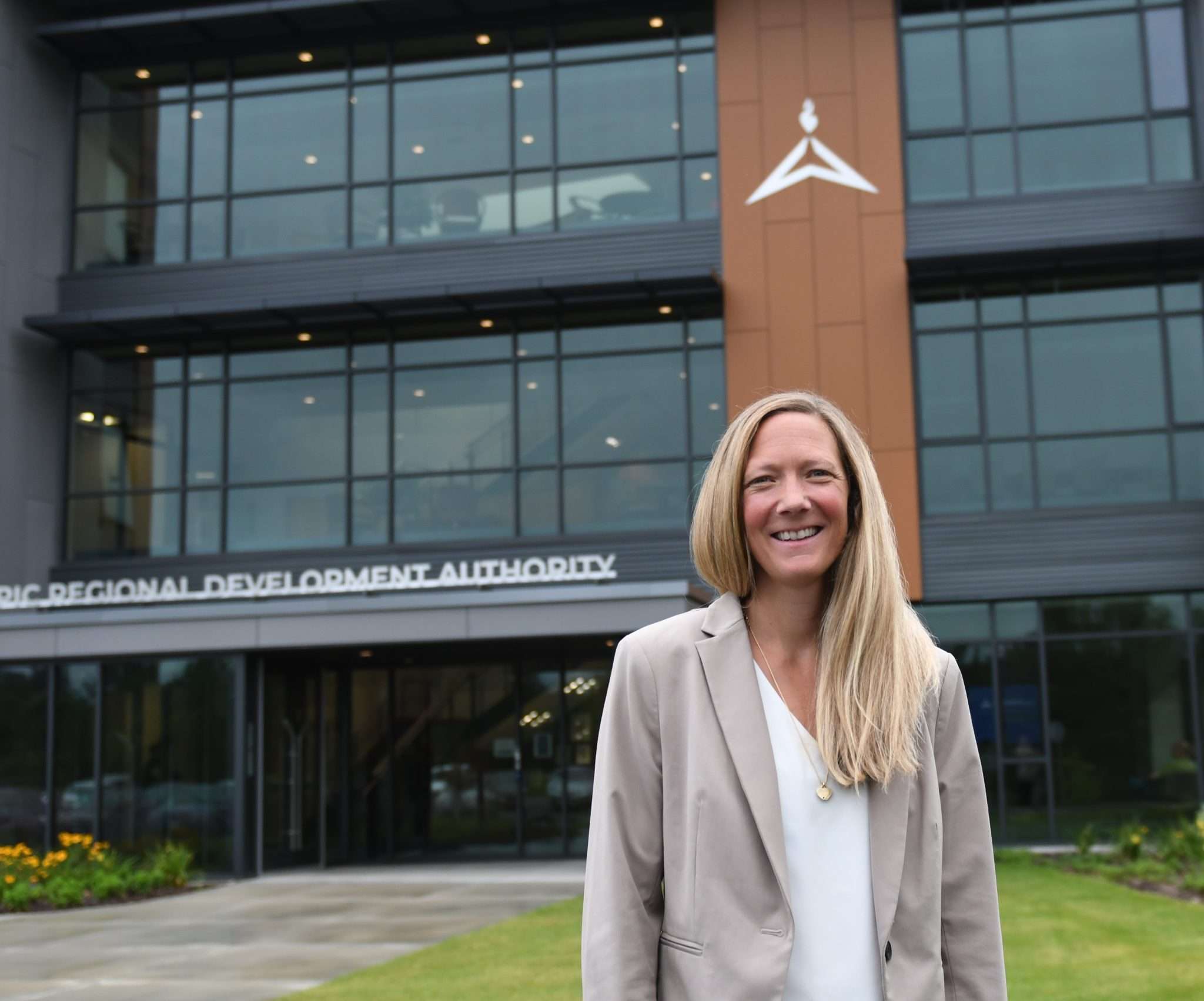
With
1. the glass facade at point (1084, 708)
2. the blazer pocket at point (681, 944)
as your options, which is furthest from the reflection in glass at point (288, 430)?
the blazer pocket at point (681, 944)

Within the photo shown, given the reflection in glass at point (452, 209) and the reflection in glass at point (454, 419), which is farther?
the reflection in glass at point (452, 209)

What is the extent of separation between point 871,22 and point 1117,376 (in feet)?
20.1

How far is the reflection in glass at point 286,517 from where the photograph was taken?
70.7 feet

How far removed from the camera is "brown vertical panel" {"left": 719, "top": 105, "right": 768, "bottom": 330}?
2061cm

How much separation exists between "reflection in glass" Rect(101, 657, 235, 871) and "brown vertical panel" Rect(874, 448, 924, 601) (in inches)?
363

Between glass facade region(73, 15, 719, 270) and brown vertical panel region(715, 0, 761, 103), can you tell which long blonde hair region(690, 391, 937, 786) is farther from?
brown vertical panel region(715, 0, 761, 103)

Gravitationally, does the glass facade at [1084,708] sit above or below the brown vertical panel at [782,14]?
below

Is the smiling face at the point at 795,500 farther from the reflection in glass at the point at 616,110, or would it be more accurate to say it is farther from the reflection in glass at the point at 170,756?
the reflection in glass at the point at 616,110

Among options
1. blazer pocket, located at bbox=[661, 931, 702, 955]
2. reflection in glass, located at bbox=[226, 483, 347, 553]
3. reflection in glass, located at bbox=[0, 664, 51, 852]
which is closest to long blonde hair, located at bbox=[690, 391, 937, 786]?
blazer pocket, located at bbox=[661, 931, 702, 955]

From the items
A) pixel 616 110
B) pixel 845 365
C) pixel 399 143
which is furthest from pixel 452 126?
pixel 845 365

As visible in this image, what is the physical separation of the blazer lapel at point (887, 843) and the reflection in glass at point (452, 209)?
19.9 metres

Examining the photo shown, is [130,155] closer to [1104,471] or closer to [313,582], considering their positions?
[313,582]

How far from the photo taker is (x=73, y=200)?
22.8 metres

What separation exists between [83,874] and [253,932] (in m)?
4.99
